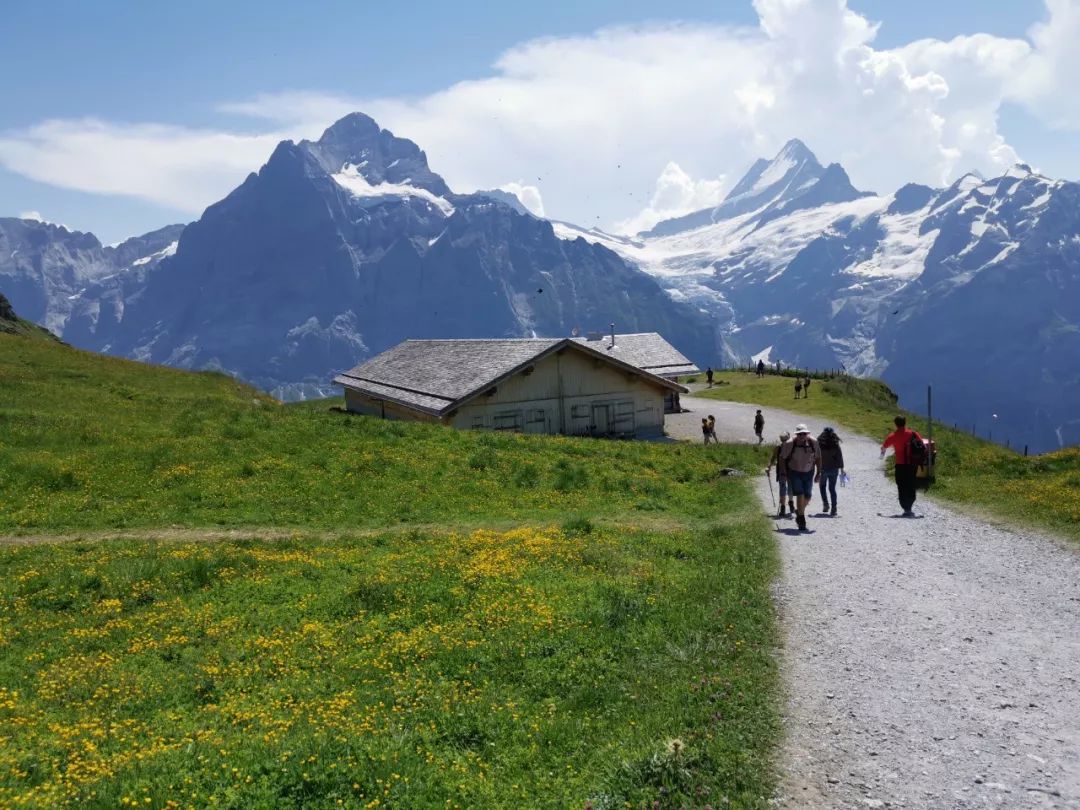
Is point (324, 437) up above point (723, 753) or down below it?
above

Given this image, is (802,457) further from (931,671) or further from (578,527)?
(931,671)

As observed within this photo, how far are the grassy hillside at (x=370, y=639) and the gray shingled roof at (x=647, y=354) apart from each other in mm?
45820

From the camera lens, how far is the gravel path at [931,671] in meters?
8.05

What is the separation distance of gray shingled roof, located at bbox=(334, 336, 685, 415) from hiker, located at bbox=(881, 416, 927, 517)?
86.0ft

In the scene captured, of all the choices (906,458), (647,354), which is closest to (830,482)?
(906,458)

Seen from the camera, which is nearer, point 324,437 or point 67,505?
point 67,505

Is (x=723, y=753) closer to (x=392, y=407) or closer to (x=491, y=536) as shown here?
(x=491, y=536)

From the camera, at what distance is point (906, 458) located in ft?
74.2

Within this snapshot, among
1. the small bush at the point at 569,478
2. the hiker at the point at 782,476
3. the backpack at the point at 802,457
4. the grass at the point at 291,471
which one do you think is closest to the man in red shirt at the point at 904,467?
the backpack at the point at 802,457

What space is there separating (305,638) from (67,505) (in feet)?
44.8

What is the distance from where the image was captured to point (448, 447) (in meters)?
32.2

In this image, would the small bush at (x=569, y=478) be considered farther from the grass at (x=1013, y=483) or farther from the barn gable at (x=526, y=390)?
the barn gable at (x=526, y=390)

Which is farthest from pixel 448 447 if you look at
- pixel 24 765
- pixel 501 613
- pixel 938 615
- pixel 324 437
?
pixel 24 765

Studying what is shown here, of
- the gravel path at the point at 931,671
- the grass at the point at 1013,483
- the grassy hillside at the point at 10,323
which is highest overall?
the grassy hillside at the point at 10,323
